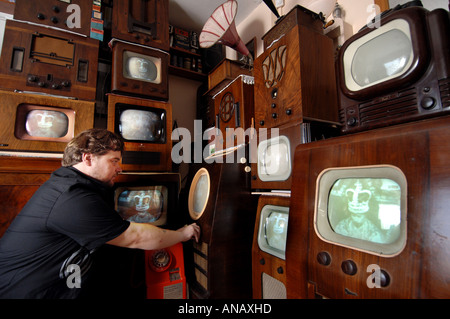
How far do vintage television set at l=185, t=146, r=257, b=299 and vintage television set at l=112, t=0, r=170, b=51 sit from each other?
1409mm

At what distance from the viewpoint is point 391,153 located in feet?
1.87

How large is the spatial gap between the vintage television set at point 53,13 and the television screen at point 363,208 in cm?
207

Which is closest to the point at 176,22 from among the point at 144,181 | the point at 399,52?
the point at 144,181

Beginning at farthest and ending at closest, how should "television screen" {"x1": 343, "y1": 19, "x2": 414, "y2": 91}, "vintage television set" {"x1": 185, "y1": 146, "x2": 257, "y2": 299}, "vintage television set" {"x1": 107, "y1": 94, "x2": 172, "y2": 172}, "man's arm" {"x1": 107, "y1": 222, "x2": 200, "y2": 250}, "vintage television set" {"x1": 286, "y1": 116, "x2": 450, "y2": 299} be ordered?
"vintage television set" {"x1": 107, "y1": 94, "x2": 172, "y2": 172} → "vintage television set" {"x1": 185, "y1": 146, "x2": 257, "y2": 299} → "man's arm" {"x1": 107, "y1": 222, "x2": 200, "y2": 250} → "television screen" {"x1": 343, "y1": 19, "x2": 414, "y2": 91} → "vintage television set" {"x1": 286, "y1": 116, "x2": 450, "y2": 299}

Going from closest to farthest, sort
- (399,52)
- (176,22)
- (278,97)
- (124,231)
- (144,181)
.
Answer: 1. (399,52)
2. (124,231)
3. (278,97)
4. (144,181)
5. (176,22)

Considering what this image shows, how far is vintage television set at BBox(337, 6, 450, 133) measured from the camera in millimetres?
651

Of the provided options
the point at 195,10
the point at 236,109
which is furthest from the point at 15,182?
the point at 195,10

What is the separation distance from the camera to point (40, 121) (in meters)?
1.51

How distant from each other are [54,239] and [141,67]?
4.94ft

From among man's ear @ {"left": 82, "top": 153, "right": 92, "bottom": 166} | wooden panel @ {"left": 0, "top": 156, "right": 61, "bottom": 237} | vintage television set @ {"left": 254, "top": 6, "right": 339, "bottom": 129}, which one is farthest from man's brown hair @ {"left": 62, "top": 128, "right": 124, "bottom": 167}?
vintage television set @ {"left": 254, "top": 6, "right": 339, "bottom": 129}

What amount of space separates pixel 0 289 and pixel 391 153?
5.14ft

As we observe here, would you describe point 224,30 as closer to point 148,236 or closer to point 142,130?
point 142,130

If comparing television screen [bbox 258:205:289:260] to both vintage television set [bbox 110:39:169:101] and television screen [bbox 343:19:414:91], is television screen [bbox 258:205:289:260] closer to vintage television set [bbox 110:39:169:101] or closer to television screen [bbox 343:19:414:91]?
television screen [bbox 343:19:414:91]

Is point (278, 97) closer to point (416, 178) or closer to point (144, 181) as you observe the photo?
point (416, 178)
